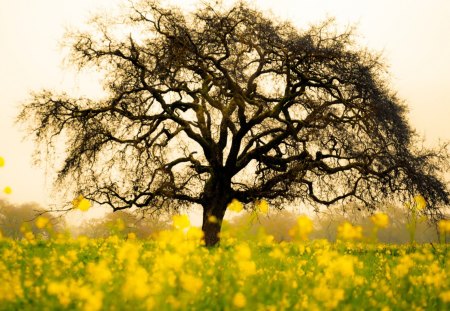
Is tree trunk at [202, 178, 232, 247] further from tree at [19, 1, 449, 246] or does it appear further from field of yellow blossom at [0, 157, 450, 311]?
field of yellow blossom at [0, 157, 450, 311]

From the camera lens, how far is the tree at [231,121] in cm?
1435

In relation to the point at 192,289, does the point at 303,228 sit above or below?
above

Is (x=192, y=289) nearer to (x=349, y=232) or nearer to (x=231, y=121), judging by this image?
(x=349, y=232)

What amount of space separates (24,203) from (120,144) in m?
57.8

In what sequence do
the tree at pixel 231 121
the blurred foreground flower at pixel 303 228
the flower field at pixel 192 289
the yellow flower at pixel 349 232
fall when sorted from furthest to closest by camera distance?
1. the tree at pixel 231 121
2. the yellow flower at pixel 349 232
3. the blurred foreground flower at pixel 303 228
4. the flower field at pixel 192 289

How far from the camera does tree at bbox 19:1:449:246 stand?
1435 centimetres

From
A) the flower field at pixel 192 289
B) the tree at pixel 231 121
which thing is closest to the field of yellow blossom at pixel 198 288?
the flower field at pixel 192 289

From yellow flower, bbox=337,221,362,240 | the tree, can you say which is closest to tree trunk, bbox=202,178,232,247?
the tree

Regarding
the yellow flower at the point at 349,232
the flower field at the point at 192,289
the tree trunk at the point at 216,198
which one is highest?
the tree trunk at the point at 216,198

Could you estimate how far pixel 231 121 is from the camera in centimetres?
1530

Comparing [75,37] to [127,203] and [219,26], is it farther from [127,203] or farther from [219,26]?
[127,203]

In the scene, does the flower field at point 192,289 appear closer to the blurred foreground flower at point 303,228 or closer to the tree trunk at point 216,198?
the blurred foreground flower at point 303,228

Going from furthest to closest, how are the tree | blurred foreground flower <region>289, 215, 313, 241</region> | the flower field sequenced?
the tree, blurred foreground flower <region>289, 215, 313, 241</region>, the flower field

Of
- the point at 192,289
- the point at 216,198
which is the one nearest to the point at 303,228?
the point at 192,289
